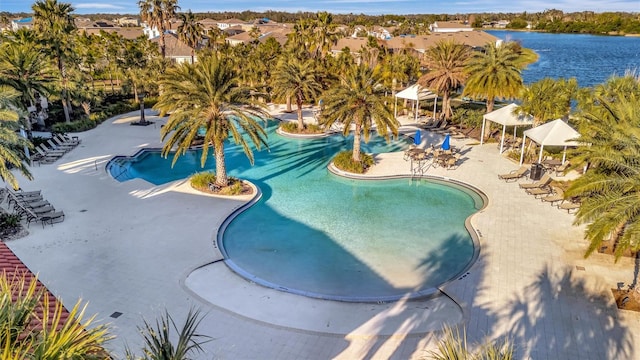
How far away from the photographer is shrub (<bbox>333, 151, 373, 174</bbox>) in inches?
956

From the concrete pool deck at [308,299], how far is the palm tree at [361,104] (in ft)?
23.0

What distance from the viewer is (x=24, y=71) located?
27.2 metres

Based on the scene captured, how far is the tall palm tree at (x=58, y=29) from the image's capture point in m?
32.5

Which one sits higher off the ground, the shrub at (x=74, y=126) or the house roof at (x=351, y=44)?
the house roof at (x=351, y=44)

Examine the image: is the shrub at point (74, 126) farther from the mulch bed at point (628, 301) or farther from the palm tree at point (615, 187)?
the mulch bed at point (628, 301)

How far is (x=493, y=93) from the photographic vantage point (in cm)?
2845

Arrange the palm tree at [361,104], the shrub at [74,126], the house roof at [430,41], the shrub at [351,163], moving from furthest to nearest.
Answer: the house roof at [430,41], the shrub at [74,126], the shrub at [351,163], the palm tree at [361,104]

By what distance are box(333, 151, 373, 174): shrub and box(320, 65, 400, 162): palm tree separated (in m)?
1.80

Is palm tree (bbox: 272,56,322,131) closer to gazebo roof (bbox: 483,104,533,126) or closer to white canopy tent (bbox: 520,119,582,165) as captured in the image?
gazebo roof (bbox: 483,104,533,126)

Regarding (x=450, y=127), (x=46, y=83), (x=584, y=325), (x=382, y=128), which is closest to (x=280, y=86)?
(x=382, y=128)

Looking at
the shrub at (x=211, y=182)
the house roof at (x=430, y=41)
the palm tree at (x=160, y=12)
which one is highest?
the palm tree at (x=160, y=12)

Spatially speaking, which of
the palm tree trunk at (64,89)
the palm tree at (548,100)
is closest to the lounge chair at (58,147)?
the palm tree trunk at (64,89)

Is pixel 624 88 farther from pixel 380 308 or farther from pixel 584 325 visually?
pixel 380 308

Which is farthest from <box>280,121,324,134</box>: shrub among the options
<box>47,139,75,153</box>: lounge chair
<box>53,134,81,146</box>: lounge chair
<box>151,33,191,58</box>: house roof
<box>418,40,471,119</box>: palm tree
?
<box>151,33,191,58</box>: house roof
